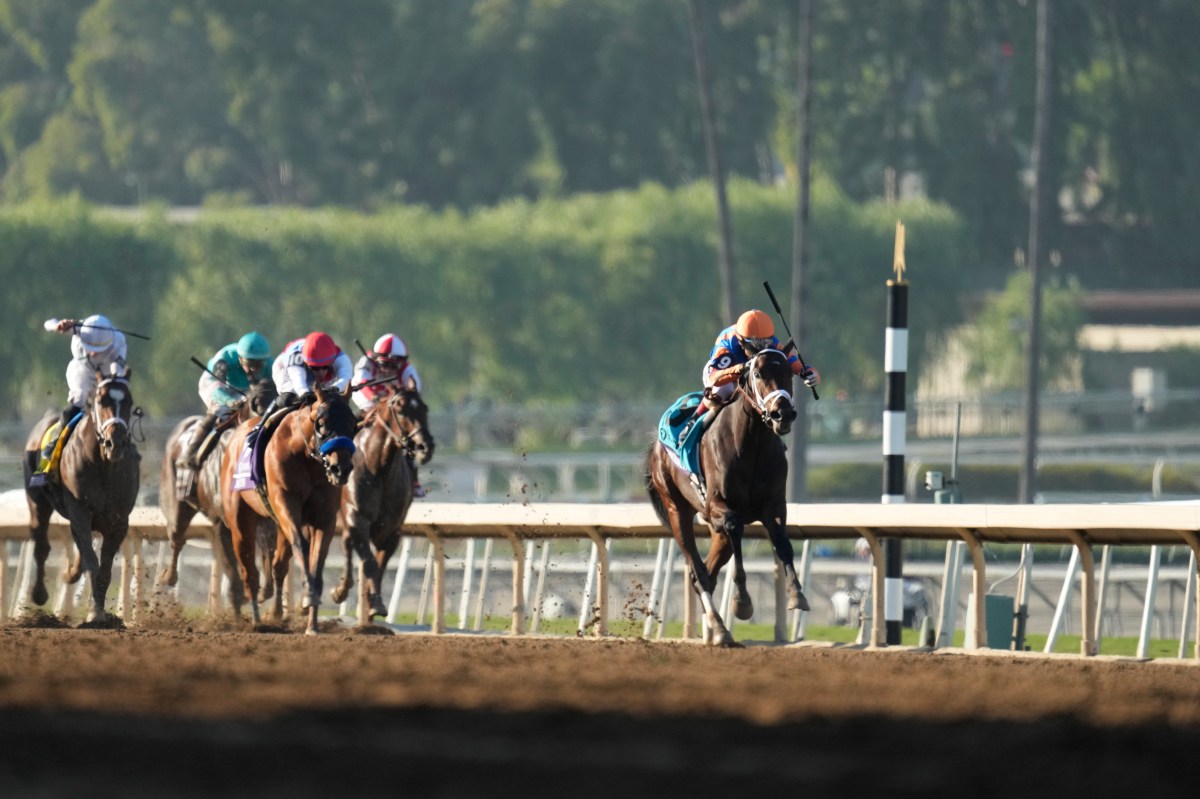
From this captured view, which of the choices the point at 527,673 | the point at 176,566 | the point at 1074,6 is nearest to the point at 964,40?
the point at 1074,6

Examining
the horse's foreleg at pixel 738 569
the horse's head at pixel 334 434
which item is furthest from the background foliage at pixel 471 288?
the horse's foreleg at pixel 738 569

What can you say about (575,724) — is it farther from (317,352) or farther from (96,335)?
(96,335)

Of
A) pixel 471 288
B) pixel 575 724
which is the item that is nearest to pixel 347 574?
pixel 575 724

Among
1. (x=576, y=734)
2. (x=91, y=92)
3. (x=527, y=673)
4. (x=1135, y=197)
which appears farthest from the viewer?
(x=91, y=92)

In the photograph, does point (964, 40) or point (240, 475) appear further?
point (964, 40)

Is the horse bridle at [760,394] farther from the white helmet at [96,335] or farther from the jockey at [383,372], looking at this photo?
the white helmet at [96,335]

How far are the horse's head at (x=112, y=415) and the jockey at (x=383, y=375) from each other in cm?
127

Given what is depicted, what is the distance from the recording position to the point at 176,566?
1480 centimetres

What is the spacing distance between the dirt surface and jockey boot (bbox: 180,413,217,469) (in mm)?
3957

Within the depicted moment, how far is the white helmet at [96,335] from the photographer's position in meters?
13.1

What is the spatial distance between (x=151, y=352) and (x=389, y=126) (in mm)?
17556

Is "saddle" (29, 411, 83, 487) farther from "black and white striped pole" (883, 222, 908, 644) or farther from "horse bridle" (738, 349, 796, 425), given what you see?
"black and white striped pole" (883, 222, 908, 644)

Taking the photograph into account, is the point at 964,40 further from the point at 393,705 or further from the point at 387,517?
the point at 393,705

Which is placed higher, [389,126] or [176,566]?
[389,126]
